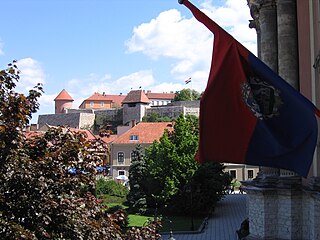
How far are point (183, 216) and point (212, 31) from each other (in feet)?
99.2

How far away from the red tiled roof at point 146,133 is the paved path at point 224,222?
877 inches

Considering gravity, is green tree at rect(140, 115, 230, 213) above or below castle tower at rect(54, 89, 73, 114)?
below

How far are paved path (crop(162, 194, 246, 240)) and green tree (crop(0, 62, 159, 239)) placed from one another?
748 inches

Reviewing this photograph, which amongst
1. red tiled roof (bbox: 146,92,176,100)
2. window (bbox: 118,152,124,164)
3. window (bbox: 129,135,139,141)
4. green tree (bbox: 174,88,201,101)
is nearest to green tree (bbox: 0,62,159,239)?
window (bbox: 118,152,124,164)

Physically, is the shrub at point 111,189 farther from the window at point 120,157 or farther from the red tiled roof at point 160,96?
the red tiled roof at point 160,96

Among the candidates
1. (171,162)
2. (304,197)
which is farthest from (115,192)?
(304,197)

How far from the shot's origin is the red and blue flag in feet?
24.0

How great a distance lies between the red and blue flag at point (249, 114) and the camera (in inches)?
288

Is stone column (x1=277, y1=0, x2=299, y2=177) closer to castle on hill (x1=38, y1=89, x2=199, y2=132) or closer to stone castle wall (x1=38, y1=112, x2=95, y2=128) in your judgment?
castle on hill (x1=38, y1=89, x2=199, y2=132)

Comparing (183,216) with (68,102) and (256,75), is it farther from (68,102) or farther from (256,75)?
(68,102)

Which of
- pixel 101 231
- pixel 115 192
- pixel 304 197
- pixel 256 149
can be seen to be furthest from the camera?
pixel 115 192

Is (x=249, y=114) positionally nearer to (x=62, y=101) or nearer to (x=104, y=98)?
(x=62, y=101)

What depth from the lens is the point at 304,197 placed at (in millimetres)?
15961

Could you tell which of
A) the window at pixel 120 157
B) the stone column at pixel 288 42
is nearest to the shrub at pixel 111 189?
the window at pixel 120 157
